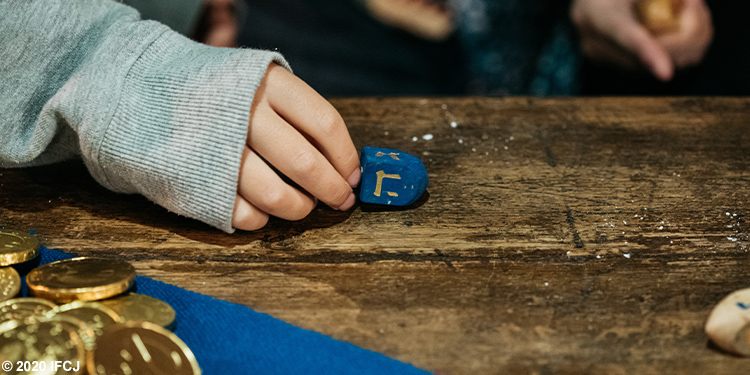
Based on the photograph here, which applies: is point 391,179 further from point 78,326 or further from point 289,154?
point 78,326

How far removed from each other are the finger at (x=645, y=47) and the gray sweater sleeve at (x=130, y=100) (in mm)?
881

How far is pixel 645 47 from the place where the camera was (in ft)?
3.97

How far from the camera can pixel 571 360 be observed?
1.69ft

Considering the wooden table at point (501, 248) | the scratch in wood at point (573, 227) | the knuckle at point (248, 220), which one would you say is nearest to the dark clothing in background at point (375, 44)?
the wooden table at point (501, 248)

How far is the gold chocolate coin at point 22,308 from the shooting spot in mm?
534

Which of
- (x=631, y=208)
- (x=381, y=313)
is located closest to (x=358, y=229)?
(x=381, y=313)

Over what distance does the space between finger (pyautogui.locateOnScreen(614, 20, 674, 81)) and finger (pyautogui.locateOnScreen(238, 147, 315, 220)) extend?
909 millimetres

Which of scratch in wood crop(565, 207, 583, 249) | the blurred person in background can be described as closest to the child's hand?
scratch in wood crop(565, 207, 583, 249)

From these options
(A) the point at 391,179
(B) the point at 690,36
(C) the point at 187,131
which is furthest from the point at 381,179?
(B) the point at 690,36

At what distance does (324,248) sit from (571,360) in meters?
0.32

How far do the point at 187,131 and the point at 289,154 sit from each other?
136 millimetres

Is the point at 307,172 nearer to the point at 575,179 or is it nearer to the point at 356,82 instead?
the point at 575,179

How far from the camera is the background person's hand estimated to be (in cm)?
121

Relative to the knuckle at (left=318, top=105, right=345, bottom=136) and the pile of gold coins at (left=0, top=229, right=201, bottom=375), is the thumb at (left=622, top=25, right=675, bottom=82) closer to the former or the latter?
the knuckle at (left=318, top=105, right=345, bottom=136)
